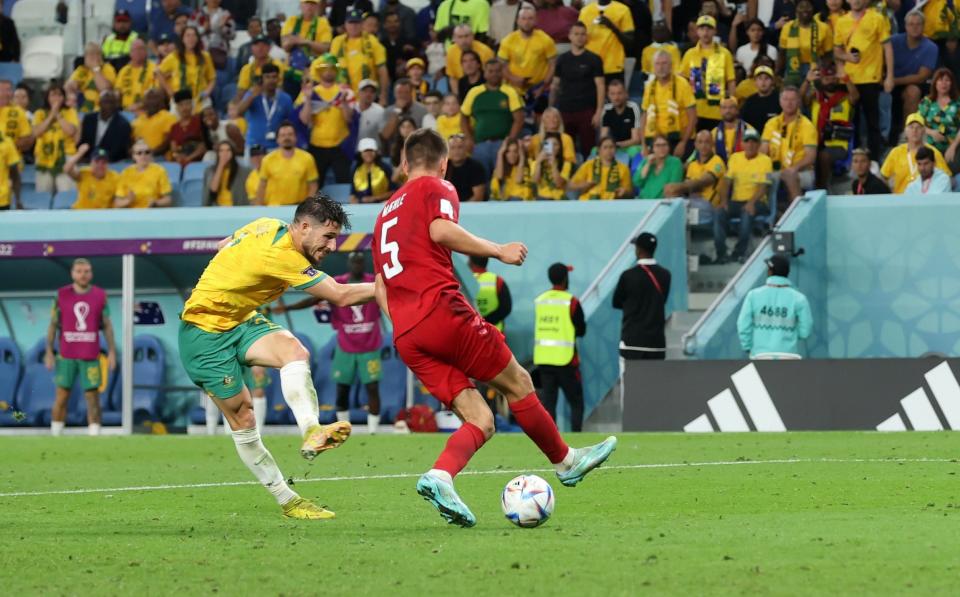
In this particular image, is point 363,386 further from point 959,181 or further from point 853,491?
point 853,491

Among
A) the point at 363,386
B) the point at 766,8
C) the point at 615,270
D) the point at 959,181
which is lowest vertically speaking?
the point at 363,386

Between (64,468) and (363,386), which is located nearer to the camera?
(64,468)

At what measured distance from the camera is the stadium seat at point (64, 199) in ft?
81.0

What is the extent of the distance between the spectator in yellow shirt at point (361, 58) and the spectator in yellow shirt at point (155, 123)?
2.70 m

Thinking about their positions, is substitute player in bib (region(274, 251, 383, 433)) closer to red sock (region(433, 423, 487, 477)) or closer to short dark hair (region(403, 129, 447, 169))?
short dark hair (region(403, 129, 447, 169))

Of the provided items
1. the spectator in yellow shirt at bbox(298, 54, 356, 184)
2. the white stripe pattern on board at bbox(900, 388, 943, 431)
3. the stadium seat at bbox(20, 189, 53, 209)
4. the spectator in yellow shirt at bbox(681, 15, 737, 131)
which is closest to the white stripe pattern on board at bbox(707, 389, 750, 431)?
the white stripe pattern on board at bbox(900, 388, 943, 431)

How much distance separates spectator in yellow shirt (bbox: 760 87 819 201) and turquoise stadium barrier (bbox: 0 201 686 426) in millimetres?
1405

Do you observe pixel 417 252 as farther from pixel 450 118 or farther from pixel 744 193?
pixel 450 118

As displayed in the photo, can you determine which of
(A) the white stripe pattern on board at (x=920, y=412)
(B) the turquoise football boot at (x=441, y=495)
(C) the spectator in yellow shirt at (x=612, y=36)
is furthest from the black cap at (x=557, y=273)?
(B) the turquoise football boot at (x=441, y=495)

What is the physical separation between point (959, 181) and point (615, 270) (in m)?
4.37

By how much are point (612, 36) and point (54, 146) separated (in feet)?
27.7

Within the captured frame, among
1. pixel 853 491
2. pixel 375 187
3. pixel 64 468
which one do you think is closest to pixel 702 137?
pixel 375 187

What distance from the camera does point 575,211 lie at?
2198cm

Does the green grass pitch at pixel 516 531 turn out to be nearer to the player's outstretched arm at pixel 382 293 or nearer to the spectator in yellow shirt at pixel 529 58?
the player's outstretched arm at pixel 382 293
